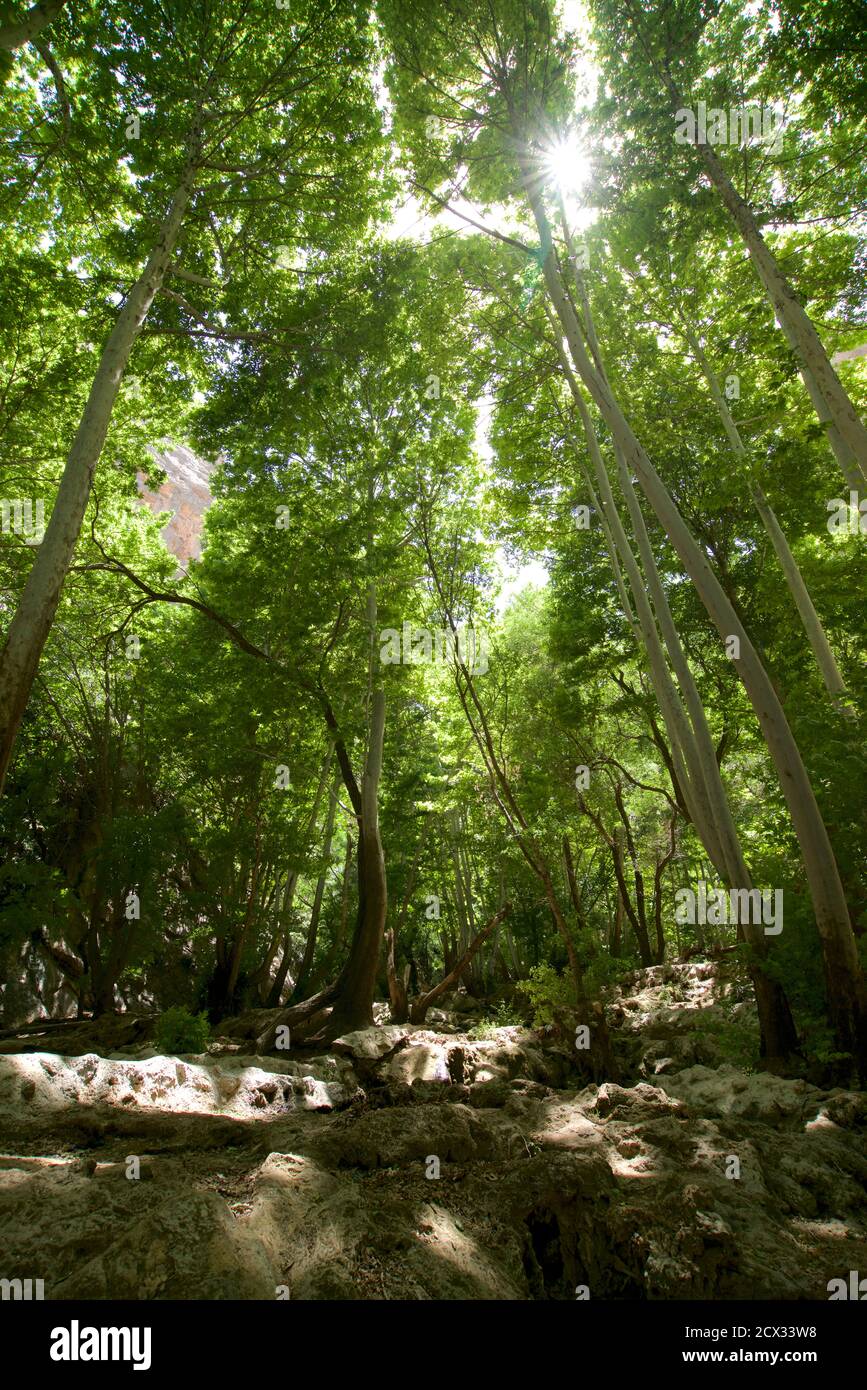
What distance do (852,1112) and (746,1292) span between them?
3083 millimetres

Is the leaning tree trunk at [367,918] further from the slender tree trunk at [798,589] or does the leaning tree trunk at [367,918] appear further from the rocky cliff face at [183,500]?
the rocky cliff face at [183,500]

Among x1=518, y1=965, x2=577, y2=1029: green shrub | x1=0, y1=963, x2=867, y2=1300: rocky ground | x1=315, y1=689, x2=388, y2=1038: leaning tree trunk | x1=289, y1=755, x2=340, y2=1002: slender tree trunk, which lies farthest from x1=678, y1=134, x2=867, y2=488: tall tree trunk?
x1=289, y1=755, x2=340, y2=1002: slender tree trunk

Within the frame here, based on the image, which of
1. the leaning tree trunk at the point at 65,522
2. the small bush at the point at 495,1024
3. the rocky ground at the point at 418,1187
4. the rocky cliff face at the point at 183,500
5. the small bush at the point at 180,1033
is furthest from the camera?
the rocky cliff face at the point at 183,500

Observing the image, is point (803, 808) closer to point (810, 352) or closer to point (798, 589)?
point (810, 352)

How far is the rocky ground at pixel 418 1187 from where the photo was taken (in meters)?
2.63

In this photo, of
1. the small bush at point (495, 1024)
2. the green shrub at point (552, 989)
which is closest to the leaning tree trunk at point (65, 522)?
the green shrub at point (552, 989)

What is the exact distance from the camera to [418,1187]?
3672 mm

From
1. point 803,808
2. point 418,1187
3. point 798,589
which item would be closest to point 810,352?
point 798,589

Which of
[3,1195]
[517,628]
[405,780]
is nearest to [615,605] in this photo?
[517,628]

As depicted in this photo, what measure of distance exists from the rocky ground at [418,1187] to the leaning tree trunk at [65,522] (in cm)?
305

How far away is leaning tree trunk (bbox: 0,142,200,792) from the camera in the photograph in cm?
541

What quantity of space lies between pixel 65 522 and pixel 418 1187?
6431 millimetres

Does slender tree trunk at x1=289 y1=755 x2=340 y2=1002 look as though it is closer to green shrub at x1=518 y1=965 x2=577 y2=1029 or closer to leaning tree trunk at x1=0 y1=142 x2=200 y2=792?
green shrub at x1=518 y1=965 x2=577 y2=1029

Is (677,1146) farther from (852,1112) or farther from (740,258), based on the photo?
(740,258)
